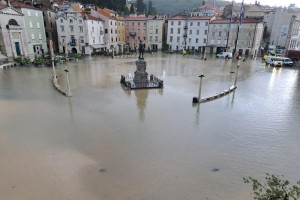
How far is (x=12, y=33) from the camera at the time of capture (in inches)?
1560

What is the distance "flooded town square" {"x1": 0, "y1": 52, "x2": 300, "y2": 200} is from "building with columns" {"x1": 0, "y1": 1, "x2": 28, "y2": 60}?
23027 mm

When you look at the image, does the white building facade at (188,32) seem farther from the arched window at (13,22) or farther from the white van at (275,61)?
the arched window at (13,22)

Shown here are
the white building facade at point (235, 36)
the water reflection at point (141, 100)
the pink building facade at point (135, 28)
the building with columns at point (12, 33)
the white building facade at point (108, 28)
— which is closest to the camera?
the water reflection at point (141, 100)

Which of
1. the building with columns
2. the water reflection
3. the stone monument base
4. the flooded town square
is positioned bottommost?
the flooded town square

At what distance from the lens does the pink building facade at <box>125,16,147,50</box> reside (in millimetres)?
66438

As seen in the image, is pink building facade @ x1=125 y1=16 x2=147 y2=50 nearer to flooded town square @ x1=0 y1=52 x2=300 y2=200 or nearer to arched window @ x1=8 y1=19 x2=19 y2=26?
arched window @ x1=8 y1=19 x2=19 y2=26

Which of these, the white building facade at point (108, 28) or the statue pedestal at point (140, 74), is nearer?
the statue pedestal at point (140, 74)

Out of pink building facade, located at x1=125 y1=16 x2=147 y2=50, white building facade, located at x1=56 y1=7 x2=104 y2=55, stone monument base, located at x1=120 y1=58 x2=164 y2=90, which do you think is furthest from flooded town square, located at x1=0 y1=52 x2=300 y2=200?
pink building facade, located at x1=125 y1=16 x2=147 y2=50

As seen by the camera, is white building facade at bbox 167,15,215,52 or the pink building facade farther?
the pink building facade

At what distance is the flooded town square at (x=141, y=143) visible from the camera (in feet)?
29.0

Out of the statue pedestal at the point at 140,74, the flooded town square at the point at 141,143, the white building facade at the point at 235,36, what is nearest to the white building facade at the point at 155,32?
the white building facade at the point at 235,36

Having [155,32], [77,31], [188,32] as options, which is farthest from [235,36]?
[77,31]

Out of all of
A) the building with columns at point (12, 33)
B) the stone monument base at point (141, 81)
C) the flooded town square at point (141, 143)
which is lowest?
the flooded town square at point (141, 143)

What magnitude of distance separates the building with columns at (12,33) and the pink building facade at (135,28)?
32486 mm
